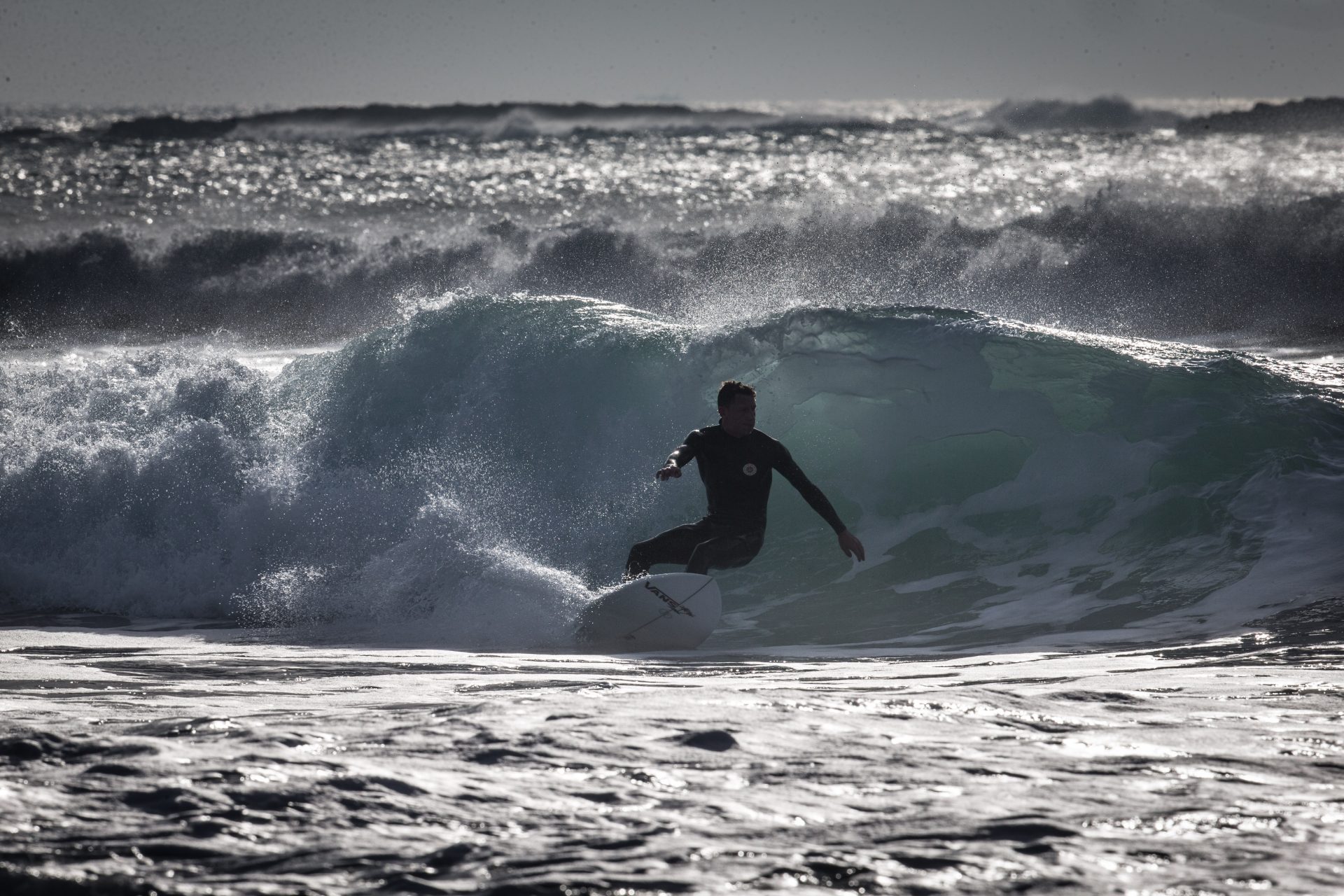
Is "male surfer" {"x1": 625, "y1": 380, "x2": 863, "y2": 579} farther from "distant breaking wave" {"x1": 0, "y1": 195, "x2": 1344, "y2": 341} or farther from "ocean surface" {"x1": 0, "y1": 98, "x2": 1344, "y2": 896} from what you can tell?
"distant breaking wave" {"x1": 0, "y1": 195, "x2": 1344, "y2": 341}

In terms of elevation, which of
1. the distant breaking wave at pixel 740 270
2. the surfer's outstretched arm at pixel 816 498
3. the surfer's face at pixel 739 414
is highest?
the distant breaking wave at pixel 740 270

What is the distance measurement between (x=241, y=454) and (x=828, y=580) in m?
5.08

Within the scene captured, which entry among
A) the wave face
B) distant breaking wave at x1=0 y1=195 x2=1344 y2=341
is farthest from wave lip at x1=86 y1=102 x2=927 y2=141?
the wave face

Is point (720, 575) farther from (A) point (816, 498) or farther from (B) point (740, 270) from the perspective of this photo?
(B) point (740, 270)

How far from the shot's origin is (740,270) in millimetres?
27578

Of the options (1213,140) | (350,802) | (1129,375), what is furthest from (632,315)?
(1213,140)

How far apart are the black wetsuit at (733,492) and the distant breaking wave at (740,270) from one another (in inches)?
570

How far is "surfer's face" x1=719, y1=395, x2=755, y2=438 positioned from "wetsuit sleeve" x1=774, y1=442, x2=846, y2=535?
0.24 m

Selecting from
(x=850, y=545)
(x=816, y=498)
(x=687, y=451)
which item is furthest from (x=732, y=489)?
(x=850, y=545)

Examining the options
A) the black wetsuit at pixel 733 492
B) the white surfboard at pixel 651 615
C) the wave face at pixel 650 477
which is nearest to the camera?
the white surfboard at pixel 651 615

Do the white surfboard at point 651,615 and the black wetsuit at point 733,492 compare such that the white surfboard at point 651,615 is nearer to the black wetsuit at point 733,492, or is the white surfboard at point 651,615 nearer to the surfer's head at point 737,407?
the black wetsuit at point 733,492

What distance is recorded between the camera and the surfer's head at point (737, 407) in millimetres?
7520

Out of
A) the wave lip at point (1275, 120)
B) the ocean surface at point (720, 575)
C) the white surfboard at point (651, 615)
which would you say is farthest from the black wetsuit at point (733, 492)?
the wave lip at point (1275, 120)

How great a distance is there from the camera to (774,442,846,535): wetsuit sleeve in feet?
24.6
